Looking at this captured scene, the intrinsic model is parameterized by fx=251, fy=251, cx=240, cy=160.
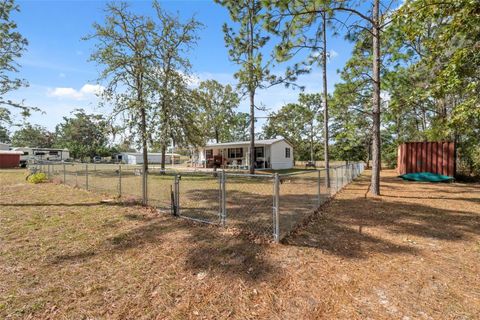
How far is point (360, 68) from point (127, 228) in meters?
11.2

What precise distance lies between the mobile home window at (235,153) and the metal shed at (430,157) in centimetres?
1417

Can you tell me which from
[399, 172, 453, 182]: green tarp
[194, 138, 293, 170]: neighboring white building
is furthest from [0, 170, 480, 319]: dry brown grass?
[194, 138, 293, 170]: neighboring white building

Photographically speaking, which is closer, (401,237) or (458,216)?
(401,237)

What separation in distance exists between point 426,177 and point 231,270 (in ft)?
48.8

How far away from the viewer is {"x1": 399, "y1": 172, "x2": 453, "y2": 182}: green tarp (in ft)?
44.1

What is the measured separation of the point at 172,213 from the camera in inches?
240

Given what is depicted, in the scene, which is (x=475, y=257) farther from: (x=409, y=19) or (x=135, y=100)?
(x=135, y=100)

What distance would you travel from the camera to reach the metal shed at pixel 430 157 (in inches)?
548

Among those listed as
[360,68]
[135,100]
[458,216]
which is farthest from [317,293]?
[135,100]

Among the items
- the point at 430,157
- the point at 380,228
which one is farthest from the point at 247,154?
the point at 380,228

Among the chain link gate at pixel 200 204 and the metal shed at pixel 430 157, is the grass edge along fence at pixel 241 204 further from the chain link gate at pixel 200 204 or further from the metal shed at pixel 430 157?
the metal shed at pixel 430 157

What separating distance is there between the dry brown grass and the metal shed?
10.2m

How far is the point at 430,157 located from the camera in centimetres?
1469

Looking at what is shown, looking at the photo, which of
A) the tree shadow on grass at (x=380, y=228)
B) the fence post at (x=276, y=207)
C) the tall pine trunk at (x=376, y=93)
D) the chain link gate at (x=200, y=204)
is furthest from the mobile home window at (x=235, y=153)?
the fence post at (x=276, y=207)
